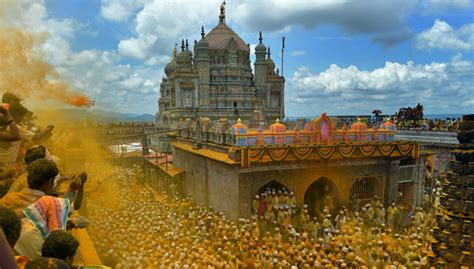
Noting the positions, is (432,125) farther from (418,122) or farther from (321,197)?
(321,197)

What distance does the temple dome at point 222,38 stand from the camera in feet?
97.7

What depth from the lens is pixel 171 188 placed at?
18.8 metres

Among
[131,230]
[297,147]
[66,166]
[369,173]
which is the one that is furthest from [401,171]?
[66,166]

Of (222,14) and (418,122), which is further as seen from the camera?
(222,14)

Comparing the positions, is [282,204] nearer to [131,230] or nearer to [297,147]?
[297,147]

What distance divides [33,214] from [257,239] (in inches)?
341

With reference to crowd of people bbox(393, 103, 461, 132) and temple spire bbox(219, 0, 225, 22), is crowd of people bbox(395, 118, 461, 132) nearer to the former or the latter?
crowd of people bbox(393, 103, 461, 132)

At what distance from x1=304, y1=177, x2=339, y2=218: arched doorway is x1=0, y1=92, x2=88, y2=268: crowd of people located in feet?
38.5

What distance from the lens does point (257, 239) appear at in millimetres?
10688

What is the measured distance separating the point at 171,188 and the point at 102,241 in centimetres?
966

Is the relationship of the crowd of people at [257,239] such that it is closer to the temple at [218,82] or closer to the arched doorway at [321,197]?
the arched doorway at [321,197]

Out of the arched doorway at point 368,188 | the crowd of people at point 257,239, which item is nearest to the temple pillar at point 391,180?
the arched doorway at point 368,188

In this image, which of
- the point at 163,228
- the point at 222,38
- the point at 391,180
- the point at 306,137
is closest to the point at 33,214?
the point at 163,228

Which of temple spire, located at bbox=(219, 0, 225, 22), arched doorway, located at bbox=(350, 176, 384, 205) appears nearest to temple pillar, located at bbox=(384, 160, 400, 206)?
arched doorway, located at bbox=(350, 176, 384, 205)
